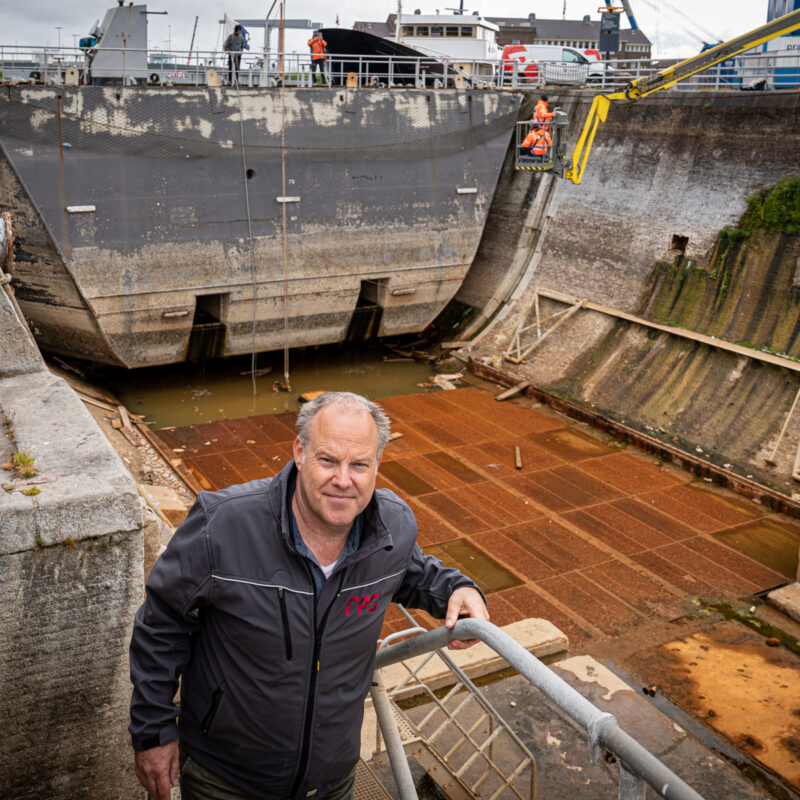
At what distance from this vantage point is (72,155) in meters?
11.8

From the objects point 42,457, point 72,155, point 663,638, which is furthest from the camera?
point 72,155

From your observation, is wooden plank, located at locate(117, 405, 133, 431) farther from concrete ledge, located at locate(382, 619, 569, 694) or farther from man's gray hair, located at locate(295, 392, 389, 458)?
man's gray hair, located at locate(295, 392, 389, 458)

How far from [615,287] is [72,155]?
8.54m

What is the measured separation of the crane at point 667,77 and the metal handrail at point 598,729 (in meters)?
11.6

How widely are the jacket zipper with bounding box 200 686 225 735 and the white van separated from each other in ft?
49.9

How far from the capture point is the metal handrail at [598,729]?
1703mm

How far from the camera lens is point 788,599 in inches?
320

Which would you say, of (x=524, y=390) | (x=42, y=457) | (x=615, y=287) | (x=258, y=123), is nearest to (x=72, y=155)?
(x=258, y=123)

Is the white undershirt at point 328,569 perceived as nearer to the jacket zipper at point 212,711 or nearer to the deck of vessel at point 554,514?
the jacket zipper at point 212,711

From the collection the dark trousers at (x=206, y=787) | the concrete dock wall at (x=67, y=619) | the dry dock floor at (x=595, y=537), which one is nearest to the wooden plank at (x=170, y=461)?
the dry dock floor at (x=595, y=537)

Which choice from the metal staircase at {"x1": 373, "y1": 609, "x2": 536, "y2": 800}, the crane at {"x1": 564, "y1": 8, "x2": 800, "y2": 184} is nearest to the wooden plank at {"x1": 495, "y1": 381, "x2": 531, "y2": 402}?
the crane at {"x1": 564, "y1": 8, "x2": 800, "y2": 184}

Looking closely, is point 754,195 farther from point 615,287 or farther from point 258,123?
point 258,123

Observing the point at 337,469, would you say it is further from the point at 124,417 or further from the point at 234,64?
the point at 234,64

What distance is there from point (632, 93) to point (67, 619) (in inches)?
511
